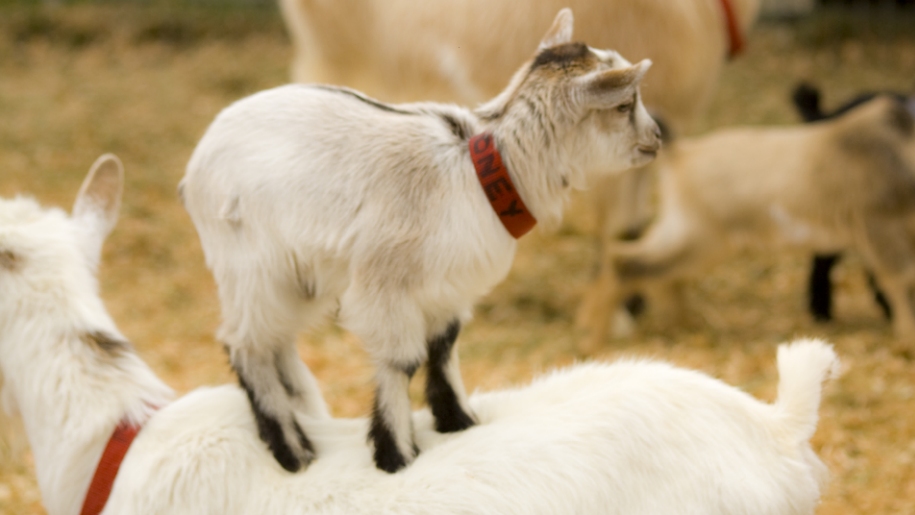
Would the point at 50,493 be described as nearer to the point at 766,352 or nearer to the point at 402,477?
the point at 402,477

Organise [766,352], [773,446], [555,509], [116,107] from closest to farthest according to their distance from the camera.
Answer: [555,509], [773,446], [766,352], [116,107]

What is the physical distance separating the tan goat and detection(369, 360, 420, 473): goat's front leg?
2.49m

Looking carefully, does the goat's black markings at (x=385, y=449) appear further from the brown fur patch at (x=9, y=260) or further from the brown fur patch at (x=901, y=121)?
the brown fur patch at (x=901, y=121)

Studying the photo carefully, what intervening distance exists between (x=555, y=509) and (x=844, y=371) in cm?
272

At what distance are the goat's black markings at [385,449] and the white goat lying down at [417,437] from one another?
0.03 metres

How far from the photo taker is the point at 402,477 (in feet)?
→ 6.59

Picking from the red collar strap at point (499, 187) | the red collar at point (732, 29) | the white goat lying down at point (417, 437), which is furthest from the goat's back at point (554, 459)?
the red collar at point (732, 29)

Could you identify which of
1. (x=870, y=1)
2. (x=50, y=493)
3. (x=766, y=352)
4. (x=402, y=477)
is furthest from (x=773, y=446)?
(x=870, y=1)

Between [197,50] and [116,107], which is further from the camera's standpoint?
[197,50]

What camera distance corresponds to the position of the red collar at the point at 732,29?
4.59 metres

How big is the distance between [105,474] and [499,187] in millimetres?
1101

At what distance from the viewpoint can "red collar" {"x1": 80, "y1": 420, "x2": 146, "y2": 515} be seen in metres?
2.16

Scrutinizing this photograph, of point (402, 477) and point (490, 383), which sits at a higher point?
point (402, 477)

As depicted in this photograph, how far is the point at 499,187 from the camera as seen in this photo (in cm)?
206
